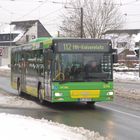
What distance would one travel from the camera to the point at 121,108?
19.1 m

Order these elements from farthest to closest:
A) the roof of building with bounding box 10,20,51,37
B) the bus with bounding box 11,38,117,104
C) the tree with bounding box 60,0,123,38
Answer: the roof of building with bounding box 10,20,51,37, the tree with bounding box 60,0,123,38, the bus with bounding box 11,38,117,104

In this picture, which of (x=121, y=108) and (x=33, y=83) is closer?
(x=121, y=108)

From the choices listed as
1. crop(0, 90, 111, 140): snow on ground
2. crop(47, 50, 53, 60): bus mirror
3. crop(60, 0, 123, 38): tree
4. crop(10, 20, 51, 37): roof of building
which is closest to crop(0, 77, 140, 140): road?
crop(0, 90, 111, 140): snow on ground

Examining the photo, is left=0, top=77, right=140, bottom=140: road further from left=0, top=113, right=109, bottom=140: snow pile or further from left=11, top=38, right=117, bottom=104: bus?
left=0, top=113, right=109, bottom=140: snow pile

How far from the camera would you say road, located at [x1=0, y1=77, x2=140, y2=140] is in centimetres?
1299

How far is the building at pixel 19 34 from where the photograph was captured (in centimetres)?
11634

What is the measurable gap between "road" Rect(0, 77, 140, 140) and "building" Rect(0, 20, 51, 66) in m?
95.0

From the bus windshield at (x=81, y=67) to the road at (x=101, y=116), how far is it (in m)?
1.20

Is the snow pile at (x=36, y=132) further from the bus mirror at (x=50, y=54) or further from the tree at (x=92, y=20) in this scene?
the tree at (x=92, y=20)

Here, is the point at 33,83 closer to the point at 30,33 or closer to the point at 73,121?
the point at 73,121

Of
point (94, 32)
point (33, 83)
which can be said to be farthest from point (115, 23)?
point (33, 83)

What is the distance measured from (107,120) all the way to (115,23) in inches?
A: 2203

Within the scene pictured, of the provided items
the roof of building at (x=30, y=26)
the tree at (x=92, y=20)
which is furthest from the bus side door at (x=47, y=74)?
the roof of building at (x=30, y=26)

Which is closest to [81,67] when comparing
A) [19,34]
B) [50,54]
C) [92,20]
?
[50,54]
